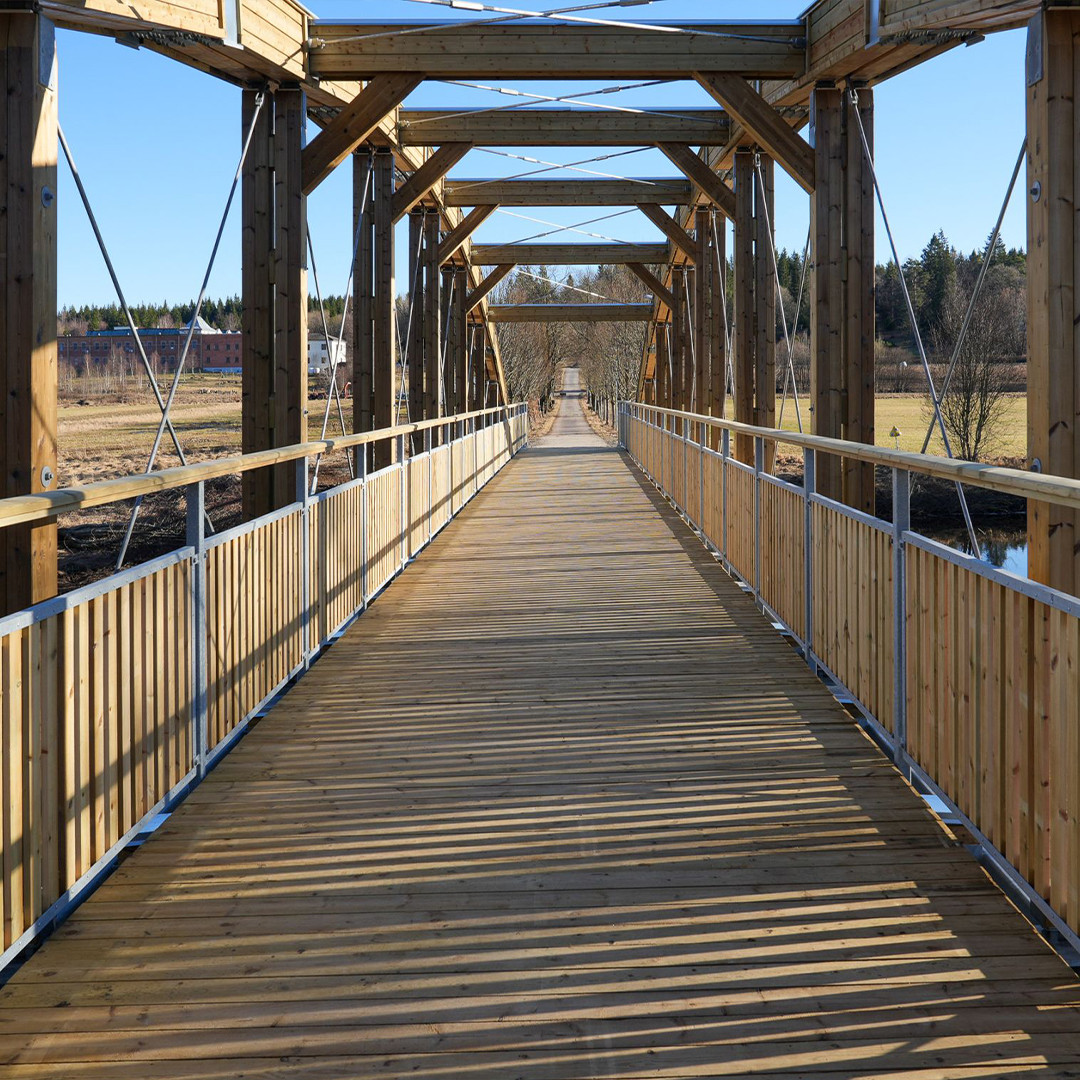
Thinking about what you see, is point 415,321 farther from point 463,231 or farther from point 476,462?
point 476,462

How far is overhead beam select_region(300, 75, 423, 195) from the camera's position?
26.0 feet

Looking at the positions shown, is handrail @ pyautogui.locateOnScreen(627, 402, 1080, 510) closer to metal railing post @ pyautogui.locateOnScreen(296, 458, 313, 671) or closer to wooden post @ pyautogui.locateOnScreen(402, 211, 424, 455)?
metal railing post @ pyautogui.locateOnScreen(296, 458, 313, 671)

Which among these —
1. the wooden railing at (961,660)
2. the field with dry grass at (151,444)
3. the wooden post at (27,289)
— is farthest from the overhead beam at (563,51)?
the field with dry grass at (151,444)

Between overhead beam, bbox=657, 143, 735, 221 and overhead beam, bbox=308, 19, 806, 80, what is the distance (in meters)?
3.01

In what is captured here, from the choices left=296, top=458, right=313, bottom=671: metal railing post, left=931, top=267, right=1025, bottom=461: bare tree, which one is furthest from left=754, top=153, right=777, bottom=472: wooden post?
left=931, top=267, right=1025, bottom=461: bare tree

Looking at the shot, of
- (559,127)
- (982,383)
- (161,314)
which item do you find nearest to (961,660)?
(559,127)

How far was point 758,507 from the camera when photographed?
659cm

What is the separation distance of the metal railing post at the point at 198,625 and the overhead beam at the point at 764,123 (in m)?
5.34

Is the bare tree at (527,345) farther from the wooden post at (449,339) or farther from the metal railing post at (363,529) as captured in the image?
the metal railing post at (363,529)

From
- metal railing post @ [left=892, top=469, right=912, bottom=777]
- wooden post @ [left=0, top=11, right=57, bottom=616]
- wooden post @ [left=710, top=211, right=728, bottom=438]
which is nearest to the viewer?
metal railing post @ [left=892, top=469, right=912, bottom=777]

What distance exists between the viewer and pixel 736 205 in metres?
11.3

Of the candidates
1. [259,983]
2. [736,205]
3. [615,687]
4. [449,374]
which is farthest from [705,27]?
[449,374]

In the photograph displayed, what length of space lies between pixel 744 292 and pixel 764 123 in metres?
3.32

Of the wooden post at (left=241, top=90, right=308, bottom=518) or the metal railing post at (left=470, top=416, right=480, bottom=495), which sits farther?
the metal railing post at (left=470, top=416, right=480, bottom=495)
